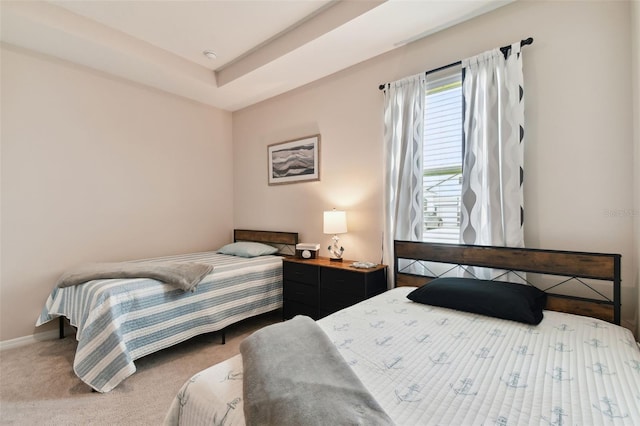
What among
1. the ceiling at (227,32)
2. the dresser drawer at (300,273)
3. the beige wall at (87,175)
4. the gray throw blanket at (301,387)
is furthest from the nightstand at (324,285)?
the ceiling at (227,32)

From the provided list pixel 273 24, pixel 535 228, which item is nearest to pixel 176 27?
pixel 273 24

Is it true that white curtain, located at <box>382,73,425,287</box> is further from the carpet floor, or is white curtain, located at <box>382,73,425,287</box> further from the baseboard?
the baseboard

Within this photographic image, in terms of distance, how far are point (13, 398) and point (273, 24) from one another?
11.4ft

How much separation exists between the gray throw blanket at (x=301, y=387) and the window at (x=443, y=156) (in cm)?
174

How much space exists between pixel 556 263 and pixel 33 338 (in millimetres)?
4506

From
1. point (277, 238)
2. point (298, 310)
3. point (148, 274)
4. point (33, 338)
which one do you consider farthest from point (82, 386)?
point (277, 238)

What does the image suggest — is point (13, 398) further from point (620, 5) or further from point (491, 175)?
point (620, 5)

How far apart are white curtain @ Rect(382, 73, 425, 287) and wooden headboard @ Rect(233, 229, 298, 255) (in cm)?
131

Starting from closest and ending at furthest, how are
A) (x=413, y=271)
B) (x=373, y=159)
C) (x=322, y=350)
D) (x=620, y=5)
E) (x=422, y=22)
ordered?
(x=322, y=350) → (x=620, y=5) → (x=422, y=22) → (x=413, y=271) → (x=373, y=159)

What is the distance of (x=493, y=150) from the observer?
7.27ft

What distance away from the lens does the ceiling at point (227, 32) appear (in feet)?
7.83

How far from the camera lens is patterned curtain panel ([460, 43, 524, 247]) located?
2.12 meters

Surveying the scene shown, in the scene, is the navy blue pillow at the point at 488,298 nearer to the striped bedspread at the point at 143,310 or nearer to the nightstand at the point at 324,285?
the nightstand at the point at 324,285

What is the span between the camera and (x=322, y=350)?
1184 mm
